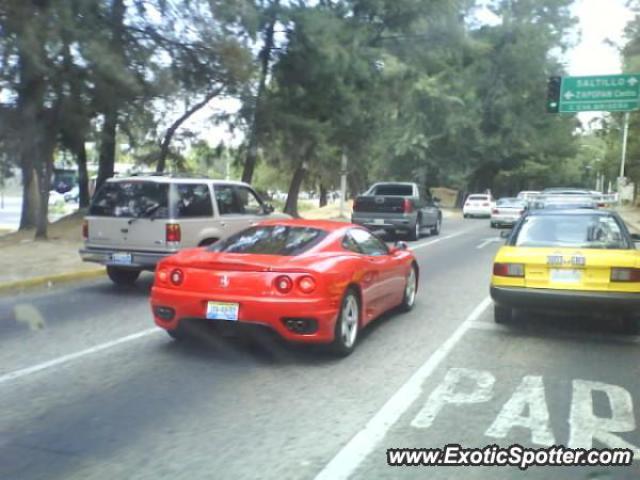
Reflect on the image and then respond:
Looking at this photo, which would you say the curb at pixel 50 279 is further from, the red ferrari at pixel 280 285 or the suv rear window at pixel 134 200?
the red ferrari at pixel 280 285

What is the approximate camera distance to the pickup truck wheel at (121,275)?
10797 millimetres

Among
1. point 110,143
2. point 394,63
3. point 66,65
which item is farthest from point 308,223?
point 394,63

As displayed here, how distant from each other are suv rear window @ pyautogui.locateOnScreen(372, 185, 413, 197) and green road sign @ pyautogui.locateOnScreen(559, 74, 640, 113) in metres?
12.4

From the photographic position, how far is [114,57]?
1390 cm

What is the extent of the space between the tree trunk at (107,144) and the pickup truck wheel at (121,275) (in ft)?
20.5

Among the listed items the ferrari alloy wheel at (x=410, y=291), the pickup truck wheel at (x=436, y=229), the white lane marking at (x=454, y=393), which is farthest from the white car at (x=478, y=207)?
the white lane marking at (x=454, y=393)

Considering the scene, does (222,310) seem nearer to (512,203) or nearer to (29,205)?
(29,205)

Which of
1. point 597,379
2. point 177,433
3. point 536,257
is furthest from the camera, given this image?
point 536,257

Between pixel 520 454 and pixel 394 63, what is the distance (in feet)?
67.2

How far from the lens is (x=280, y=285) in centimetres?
597

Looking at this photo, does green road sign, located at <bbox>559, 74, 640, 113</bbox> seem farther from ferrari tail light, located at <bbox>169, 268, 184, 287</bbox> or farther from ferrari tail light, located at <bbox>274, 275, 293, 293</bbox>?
ferrari tail light, located at <bbox>169, 268, 184, 287</bbox>

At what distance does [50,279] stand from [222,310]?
602 cm

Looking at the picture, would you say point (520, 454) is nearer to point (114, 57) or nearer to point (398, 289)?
point (398, 289)

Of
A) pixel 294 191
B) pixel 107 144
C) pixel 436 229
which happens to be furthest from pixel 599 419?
pixel 294 191
